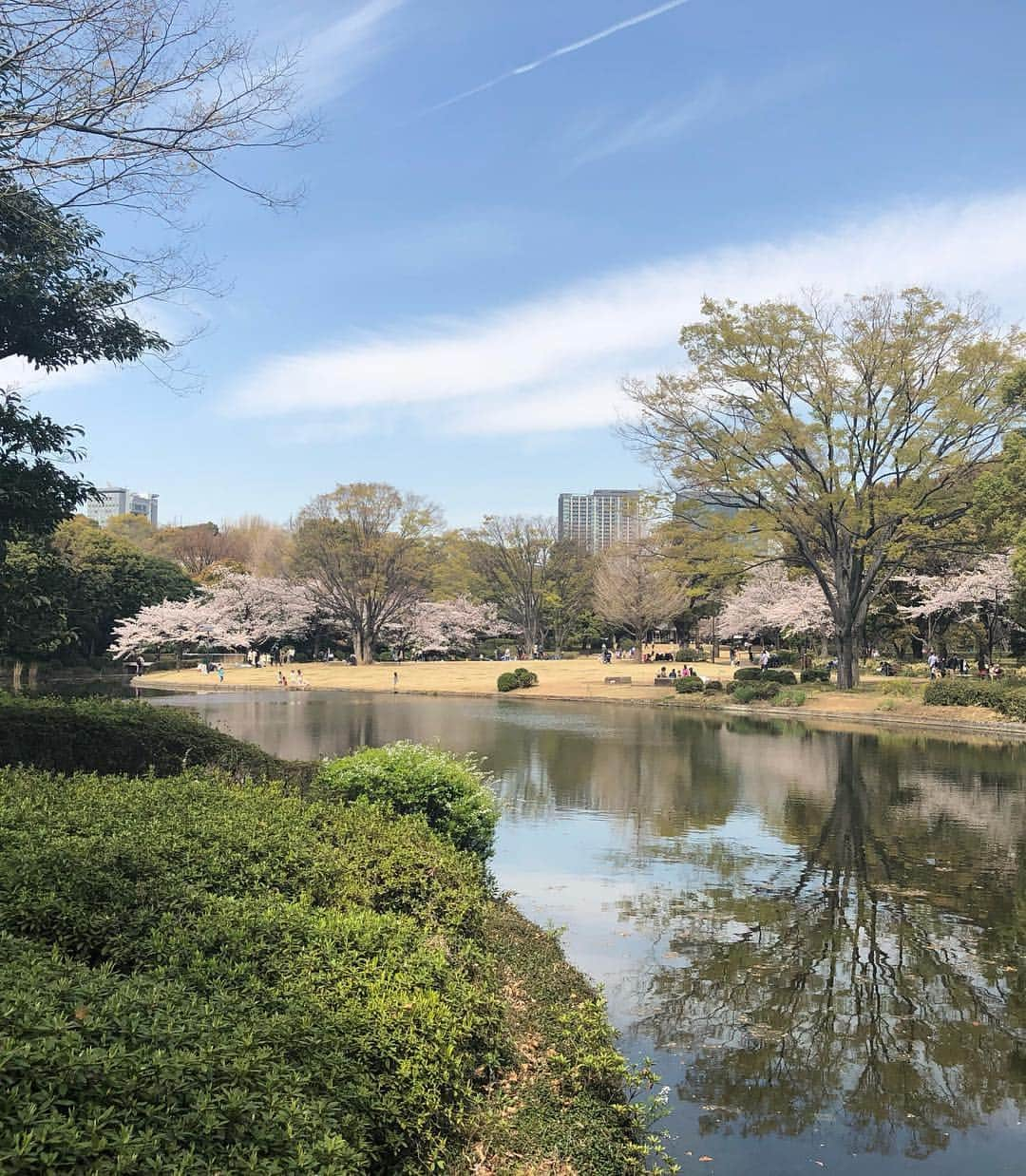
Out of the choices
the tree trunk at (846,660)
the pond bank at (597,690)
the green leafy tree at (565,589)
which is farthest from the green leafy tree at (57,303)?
the green leafy tree at (565,589)

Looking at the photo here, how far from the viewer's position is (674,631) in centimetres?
7800

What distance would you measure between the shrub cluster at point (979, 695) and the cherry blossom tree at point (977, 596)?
544cm

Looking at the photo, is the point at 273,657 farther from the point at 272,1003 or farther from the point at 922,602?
the point at 272,1003

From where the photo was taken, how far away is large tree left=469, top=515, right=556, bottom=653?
66562mm

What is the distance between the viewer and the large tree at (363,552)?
57.1 meters

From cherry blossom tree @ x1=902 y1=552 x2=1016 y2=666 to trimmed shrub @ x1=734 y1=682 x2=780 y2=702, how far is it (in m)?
8.95

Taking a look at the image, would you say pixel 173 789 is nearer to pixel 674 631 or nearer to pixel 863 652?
pixel 863 652

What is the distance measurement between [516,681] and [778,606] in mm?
15184

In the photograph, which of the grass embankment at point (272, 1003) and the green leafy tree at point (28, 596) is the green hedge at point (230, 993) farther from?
the green leafy tree at point (28, 596)

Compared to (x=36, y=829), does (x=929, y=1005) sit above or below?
below

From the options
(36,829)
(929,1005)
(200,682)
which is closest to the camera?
(36,829)

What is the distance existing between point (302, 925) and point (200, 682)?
4721cm

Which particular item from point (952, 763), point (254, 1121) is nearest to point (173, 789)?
point (254, 1121)

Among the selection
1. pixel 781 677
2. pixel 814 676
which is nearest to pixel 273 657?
pixel 781 677
